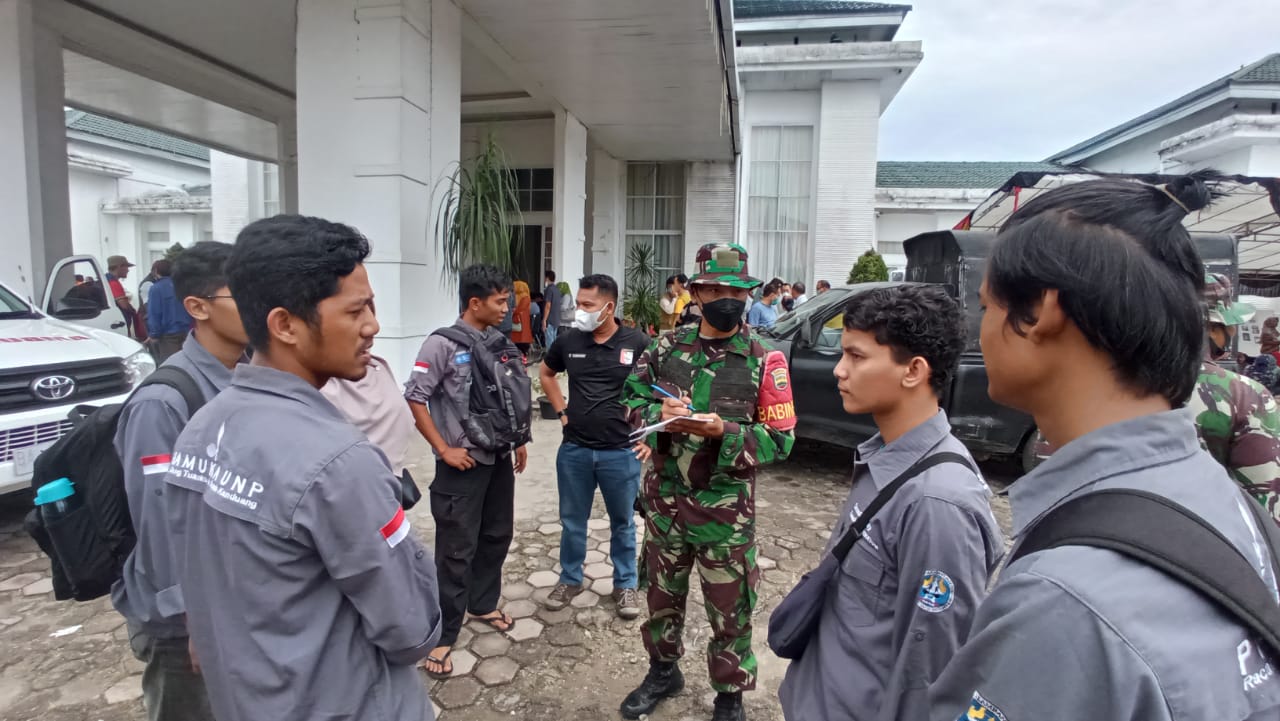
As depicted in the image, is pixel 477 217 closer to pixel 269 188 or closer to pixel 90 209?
pixel 269 188

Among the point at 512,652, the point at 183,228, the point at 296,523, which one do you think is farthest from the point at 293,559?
the point at 183,228

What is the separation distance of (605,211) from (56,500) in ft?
37.8

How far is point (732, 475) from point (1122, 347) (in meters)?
1.79

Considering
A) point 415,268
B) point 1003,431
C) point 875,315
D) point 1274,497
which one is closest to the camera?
point 875,315

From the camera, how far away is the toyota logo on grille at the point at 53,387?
144 inches

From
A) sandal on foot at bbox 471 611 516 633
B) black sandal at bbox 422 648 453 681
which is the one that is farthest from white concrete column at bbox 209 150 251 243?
black sandal at bbox 422 648 453 681

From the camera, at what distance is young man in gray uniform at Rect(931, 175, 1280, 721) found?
63 cm

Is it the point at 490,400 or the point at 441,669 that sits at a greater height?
the point at 490,400

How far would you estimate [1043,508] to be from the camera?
0.84 metres

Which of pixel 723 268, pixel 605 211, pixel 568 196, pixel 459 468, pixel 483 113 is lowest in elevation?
Answer: pixel 459 468

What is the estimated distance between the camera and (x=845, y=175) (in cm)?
1361

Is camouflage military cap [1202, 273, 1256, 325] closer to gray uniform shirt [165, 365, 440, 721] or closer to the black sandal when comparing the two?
gray uniform shirt [165, 365, 440, 721]

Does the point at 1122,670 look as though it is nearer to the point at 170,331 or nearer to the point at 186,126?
the point at 170,331

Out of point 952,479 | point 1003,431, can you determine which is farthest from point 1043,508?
point 1003,431
